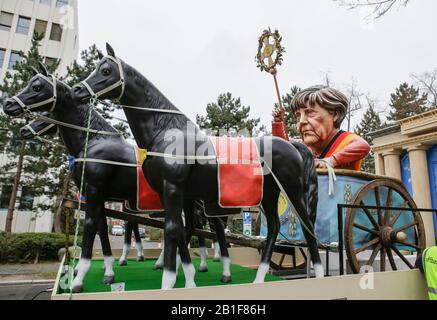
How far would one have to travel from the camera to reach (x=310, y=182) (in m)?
3.65

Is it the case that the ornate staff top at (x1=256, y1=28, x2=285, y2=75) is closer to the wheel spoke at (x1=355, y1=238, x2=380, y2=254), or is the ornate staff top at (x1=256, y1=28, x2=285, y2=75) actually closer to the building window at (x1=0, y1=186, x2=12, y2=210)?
the wheel spoke at (x1=355, y1=238, x2=380, y2=254)

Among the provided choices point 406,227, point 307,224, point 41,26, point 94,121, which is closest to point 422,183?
point 406,227

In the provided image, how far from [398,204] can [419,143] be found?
7.08 meters

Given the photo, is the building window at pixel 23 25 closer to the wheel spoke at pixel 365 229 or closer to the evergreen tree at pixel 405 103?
the wheel spoke at pixel 365 229

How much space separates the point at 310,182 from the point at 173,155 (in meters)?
1.71

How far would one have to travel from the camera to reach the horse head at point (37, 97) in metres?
3.09

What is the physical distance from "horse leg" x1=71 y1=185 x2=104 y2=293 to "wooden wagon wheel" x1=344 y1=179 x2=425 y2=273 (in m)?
2.75

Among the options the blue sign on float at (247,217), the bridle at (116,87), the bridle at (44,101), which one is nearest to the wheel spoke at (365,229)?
the bridle at (116,87)

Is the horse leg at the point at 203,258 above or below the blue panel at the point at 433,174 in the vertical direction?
below

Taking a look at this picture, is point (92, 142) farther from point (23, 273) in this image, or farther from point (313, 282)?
point (23, 273)

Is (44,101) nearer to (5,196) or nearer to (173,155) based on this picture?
(173,155)

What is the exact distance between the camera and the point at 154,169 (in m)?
2.85

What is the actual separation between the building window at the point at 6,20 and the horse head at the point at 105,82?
2648 cm
